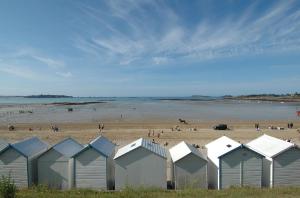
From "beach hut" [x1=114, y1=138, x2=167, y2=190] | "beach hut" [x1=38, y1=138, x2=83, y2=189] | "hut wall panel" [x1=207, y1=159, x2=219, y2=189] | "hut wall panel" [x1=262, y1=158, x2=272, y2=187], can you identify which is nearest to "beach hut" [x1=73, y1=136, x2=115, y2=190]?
"beach hut" [x1=38, y1=138, x2=83, y2=189]

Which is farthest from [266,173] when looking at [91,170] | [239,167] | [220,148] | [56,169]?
[56,169]

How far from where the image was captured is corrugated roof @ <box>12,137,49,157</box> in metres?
17.5

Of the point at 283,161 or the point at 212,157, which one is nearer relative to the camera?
the point at 283,161

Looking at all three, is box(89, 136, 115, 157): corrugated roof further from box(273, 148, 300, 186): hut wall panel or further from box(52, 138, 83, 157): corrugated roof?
box(273, 148, 300, 186): hut wall panel

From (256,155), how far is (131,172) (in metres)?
6.63

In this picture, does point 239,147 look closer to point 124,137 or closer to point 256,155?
point 256,155

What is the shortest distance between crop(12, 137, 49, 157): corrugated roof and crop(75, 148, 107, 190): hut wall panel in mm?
2733

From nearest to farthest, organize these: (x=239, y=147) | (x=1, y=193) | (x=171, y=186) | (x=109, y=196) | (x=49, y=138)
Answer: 1. (x=1, y=193)
2. (x=109, y=196)
3. (x=239, y=147)
4. (x=171, y=186)
5. (x=49, y=138)

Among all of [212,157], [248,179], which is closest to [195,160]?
[212,157]

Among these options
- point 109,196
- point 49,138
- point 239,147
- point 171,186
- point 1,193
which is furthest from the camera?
point 49,138

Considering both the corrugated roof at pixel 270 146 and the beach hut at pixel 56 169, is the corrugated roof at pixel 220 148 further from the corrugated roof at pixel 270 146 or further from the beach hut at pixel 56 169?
the beach hut at pixel 56 169

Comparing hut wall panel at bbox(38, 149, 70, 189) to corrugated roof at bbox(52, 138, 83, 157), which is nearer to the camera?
hut wall panel at bbox(38, 149, 70, 189)

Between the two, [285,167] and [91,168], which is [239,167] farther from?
[91,168]

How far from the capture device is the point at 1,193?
1091cm
